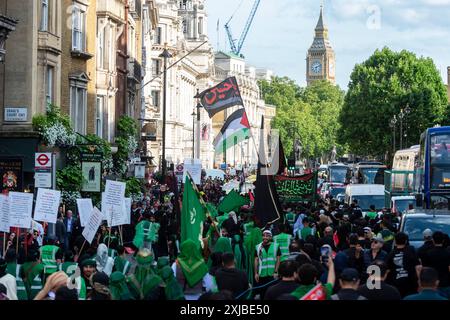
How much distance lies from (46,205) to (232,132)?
1781cm

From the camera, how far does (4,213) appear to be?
2056cm

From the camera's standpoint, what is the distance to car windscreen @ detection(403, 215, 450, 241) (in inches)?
789

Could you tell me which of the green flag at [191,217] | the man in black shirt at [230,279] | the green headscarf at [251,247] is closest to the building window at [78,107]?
the green headscarf at [251,247]

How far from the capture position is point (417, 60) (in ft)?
362

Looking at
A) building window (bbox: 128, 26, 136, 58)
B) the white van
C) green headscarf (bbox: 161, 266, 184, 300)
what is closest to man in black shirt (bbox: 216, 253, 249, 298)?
green headscarf (bbox: 161, 266, 184, 300)

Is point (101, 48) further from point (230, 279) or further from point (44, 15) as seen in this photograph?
point (230, 279)

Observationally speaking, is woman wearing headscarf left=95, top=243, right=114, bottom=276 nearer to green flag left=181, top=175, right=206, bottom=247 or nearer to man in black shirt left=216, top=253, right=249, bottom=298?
green flag left=181, top=175, right=206, bottom=247

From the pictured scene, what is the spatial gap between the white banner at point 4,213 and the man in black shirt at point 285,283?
9.12 meters

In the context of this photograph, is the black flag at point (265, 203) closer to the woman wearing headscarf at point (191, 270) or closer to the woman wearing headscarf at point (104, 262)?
the woman wearing headscarf at point (104, 262)

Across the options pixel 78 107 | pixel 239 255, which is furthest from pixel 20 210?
pixel 78 107

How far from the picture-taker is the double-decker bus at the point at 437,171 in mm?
32312
